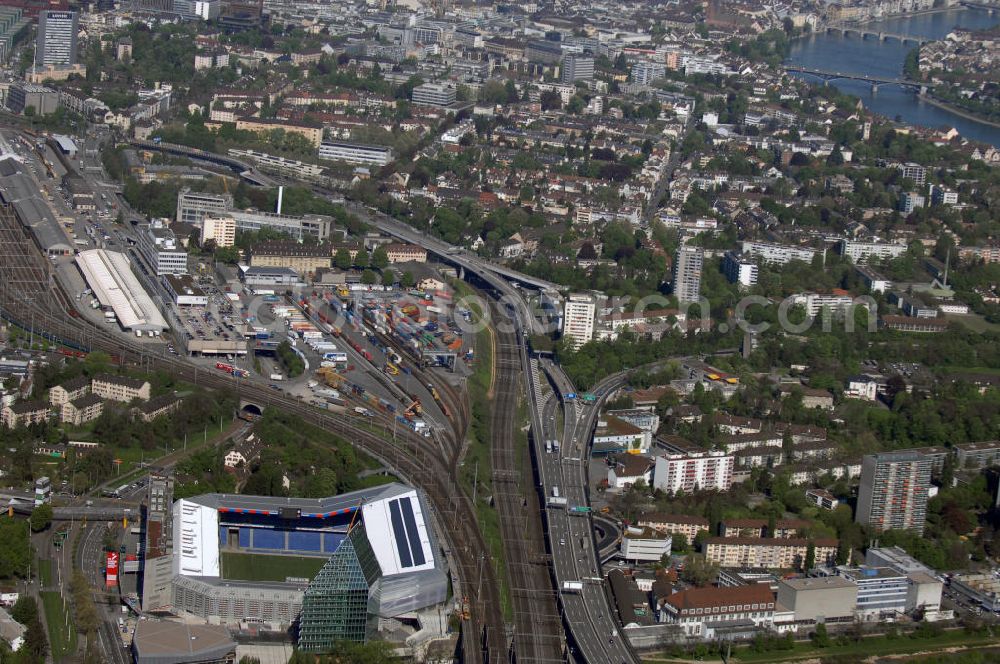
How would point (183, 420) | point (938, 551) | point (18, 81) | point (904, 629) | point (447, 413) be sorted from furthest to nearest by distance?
point (18, 81) → point (447, 413) → point (183, 420) → point (938, 551) → point (904, 629)

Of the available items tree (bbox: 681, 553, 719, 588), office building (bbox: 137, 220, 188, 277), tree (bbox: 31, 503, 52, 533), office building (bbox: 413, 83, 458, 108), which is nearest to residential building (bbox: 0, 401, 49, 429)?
tree (bbox: 31, 503, 52, 533)

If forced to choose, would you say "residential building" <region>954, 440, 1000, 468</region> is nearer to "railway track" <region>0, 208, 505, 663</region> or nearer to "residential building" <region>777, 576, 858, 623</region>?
"residential building" <region>777, 576, 858, 623</region>

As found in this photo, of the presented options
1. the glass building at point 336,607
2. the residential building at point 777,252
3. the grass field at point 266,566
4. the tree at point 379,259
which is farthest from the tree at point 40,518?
the residential building at point 777,252

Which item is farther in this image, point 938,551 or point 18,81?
point 18,81

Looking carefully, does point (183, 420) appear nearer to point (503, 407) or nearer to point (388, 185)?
point (503, 407)

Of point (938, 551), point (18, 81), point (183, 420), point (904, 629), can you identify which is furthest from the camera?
point (18, 81)

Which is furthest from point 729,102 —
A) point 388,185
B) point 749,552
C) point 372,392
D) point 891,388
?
point 749,552
